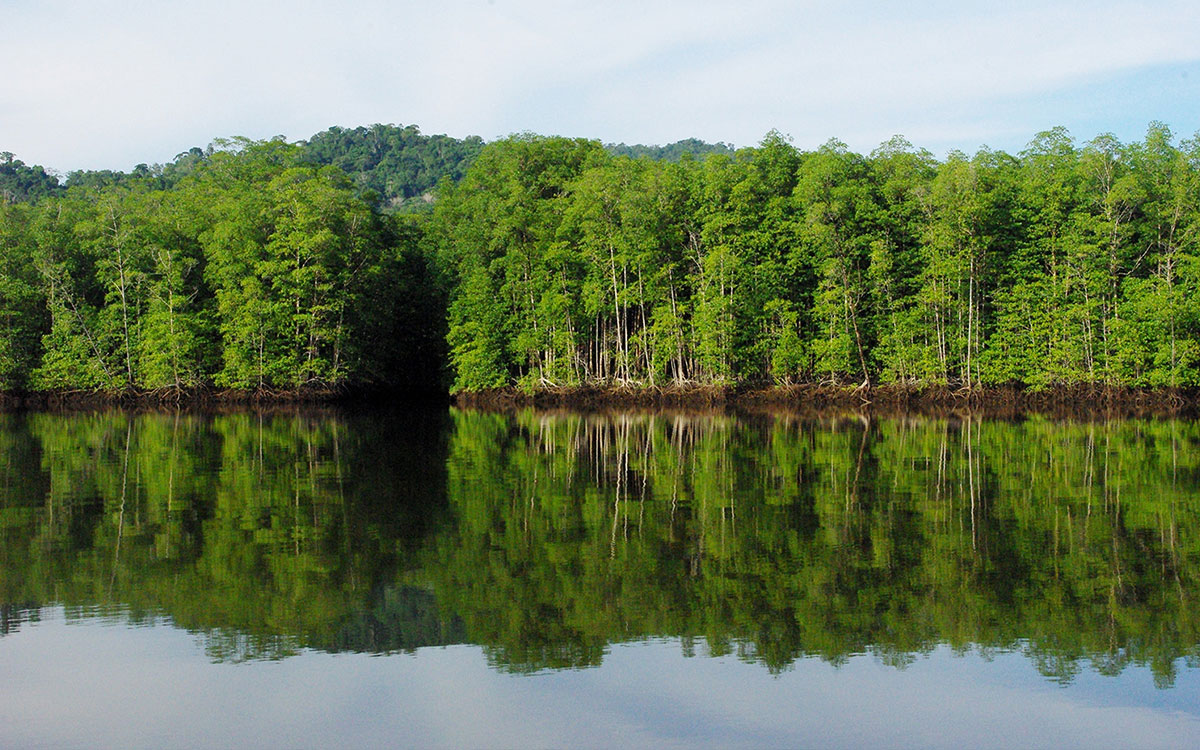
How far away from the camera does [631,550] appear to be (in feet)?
36.4

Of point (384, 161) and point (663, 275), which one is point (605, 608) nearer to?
point (663, 275)

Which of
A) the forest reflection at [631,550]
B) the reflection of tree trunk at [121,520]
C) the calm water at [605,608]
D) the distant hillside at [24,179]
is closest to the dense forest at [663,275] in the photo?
the forest reflection at [631,550]

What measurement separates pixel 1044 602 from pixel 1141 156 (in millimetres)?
32745

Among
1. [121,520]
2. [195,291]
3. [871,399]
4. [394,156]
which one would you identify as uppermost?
[394,156]

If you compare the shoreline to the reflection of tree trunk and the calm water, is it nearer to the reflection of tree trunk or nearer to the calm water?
the reflection of tree trunk

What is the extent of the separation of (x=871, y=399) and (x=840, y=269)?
5.09 m

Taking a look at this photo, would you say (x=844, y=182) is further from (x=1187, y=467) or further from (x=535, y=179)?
(x=1187, y=467)

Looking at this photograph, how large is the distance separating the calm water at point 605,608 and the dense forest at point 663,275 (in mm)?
19986

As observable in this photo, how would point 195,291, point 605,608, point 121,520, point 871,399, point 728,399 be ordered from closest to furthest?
point 605,608
point 121,520
point 871,399
point 728,399
point 195,291

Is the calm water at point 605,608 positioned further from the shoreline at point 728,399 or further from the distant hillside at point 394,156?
the distant hillside at point 394,156

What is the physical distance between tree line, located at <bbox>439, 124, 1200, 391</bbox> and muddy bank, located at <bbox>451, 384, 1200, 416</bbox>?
1.76 ft

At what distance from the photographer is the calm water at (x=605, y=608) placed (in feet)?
21.7

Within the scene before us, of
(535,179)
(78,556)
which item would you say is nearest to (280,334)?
(535,179)

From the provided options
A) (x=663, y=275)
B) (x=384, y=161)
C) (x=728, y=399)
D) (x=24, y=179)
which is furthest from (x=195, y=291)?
(x=384, y=161)
